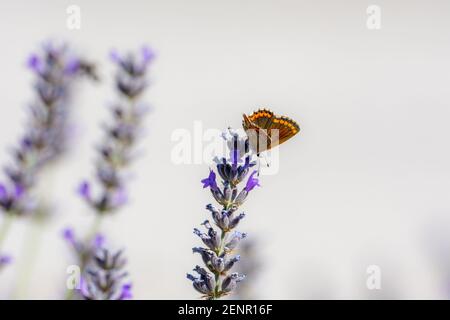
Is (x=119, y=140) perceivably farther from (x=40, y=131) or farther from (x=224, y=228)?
(x=224, y=228)

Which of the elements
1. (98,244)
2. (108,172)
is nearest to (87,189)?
(108,172)

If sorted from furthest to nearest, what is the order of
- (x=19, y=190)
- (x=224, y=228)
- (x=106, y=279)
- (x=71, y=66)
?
(x=71, y=66), (x=19, y=190), (x=224, y=228), (x=106, y=279)

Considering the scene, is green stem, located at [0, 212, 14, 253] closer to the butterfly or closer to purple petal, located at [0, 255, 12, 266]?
purple petal, located at [0, 255, 12, 266]

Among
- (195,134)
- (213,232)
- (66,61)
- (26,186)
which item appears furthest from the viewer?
(195,134)

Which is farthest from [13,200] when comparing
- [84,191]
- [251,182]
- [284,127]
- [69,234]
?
[284,127]

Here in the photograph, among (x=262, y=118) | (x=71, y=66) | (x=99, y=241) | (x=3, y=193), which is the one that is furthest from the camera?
(x=71, y=66)
